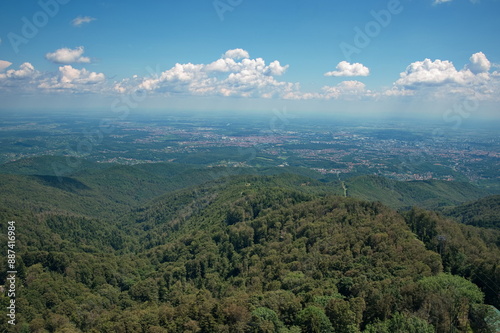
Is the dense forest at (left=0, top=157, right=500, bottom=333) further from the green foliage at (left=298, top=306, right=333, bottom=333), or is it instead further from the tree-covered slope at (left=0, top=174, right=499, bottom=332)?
the tree-covered slope at (left=0, top=174, right=499, bottom=332)

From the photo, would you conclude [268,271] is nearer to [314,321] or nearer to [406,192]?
[314,321]

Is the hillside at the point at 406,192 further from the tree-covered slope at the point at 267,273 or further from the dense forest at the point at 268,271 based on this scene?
the tree-covered slope at the point at 267,273

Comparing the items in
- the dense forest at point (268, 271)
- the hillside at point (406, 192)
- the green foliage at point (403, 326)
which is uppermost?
the green foliage at point (403, 326)

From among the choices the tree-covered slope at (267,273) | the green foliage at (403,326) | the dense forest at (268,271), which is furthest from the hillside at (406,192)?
the green foliage at (403,326)

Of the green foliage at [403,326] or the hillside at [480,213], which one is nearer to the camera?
the green foliage at [403,326]

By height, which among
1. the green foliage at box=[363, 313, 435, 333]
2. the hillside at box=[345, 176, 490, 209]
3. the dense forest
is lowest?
the hillside at box=[345, 176, 490, 209]

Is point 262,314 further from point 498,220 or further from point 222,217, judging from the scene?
point 498,220

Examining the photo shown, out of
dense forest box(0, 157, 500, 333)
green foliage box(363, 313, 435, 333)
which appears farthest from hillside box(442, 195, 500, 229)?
green foliage box(363, 313, 435, 333)

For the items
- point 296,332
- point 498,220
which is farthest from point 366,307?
point 498,220

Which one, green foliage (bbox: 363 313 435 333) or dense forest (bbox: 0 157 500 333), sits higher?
green foliage (bbox: 363 313 435 333)
